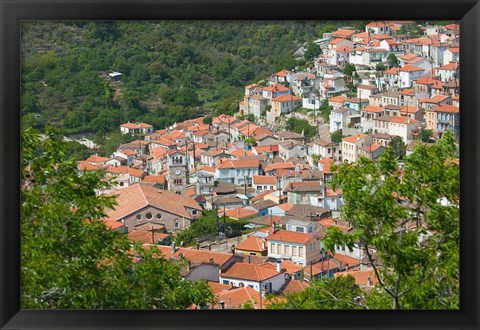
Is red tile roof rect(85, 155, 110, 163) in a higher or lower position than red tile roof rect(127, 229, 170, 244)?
higher

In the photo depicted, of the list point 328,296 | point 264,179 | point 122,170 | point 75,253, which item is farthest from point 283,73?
point 75,253

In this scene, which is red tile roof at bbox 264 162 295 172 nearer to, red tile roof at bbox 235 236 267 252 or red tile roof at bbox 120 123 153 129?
red tile roof at bbox 235 236 267 252

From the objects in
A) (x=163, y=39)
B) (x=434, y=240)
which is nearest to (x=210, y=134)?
(x=163, y=39)

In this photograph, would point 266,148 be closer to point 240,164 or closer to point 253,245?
point 240,164

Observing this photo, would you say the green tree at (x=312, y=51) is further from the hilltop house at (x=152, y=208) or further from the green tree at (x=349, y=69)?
the hilltop house at (x=152, y=208)

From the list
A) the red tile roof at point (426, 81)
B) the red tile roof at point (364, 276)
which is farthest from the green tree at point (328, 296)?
the red tile roof at point (426, 81)

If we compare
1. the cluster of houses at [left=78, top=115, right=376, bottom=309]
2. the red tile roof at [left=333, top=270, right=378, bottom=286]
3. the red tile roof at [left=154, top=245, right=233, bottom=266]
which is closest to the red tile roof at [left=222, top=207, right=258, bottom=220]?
the cluster of houses at [left=78, top=115, right=376, bottom=309]
